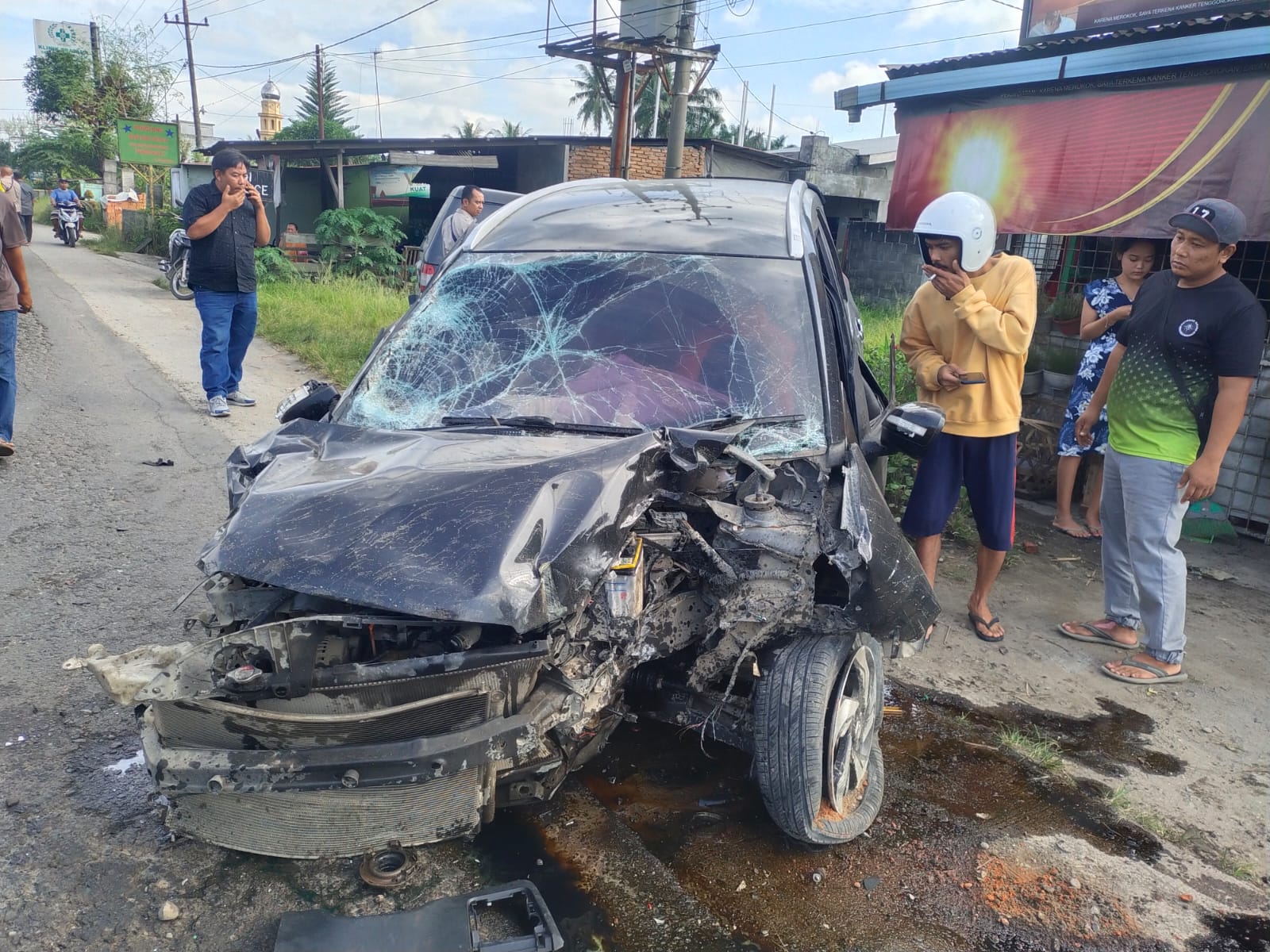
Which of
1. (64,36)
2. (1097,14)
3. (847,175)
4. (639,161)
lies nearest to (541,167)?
(639,161)

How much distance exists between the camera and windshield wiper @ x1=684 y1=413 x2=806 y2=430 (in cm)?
288

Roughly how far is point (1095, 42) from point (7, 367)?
24.4 ft

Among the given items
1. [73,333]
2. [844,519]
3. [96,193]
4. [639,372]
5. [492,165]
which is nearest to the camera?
[844,519]

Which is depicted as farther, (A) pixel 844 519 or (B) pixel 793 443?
(B) pixel 793 443

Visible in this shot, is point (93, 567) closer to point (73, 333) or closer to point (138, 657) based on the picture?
point (138, 657)

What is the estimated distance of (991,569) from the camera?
4355mm

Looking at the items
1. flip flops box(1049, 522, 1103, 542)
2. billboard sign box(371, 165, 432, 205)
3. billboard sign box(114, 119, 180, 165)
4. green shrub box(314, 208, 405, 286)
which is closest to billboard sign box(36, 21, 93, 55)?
billboard sign box(114, 119, 180, 165)

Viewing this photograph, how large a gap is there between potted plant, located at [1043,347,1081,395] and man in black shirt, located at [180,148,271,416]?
6.06m

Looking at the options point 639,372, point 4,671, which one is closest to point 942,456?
point 639,372

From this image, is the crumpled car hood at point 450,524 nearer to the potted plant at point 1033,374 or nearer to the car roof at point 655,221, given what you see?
the car roof at point 655,221

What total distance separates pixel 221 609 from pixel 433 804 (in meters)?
0.76

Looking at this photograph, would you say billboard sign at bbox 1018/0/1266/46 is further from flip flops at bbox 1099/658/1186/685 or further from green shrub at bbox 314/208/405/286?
green shrub at bbox 314/208/405/286

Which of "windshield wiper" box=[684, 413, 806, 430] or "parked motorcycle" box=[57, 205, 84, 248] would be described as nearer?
"windshield wiper" box=[684, 413, 806, 430]

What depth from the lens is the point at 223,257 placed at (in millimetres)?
6523
